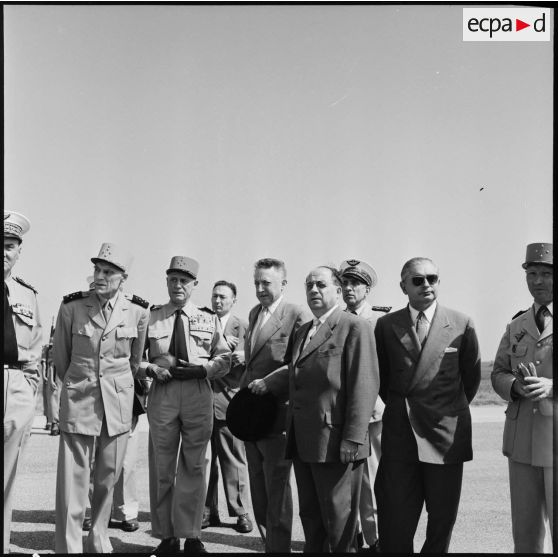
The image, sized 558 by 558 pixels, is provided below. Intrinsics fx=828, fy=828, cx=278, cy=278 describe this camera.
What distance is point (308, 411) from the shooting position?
16.8 ft

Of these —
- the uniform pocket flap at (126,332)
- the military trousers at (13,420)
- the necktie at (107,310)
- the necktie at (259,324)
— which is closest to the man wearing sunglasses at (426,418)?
the necktie at (259,324)

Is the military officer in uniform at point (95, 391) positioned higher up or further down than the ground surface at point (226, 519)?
higher up

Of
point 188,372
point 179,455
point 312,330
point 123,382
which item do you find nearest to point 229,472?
point 179,455

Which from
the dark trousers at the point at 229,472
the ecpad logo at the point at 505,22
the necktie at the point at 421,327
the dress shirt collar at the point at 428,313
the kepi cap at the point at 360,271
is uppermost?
the ecpad logo at the point at 505,22

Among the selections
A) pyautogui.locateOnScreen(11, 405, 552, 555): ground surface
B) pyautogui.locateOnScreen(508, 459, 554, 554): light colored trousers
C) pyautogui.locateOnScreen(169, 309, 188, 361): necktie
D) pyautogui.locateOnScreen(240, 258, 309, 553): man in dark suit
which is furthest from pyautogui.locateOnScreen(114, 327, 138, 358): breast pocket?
pyautogui.locateOnScreen(508, 459, 554, 554): light colored trousers

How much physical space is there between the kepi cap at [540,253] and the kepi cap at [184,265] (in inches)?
96.4

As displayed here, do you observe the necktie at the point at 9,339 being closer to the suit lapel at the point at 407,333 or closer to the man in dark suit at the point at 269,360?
the man in dark suit at the point at 269,360

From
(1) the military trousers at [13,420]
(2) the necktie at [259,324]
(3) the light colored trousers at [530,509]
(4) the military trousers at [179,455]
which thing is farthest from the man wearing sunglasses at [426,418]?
(1) the military trousers at [13,420]

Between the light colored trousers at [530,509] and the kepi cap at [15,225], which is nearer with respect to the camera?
the light colored trousers at [530,509]

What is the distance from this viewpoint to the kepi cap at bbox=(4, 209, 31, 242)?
17.8ft

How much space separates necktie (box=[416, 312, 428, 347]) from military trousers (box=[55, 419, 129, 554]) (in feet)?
7.13

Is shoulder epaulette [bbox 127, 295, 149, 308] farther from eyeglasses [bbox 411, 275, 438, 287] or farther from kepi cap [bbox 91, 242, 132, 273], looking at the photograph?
eyeglasses [bbox 411, 275, 438, 287]

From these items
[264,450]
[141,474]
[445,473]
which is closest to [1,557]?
[264,450]

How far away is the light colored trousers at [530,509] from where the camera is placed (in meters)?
4.97
